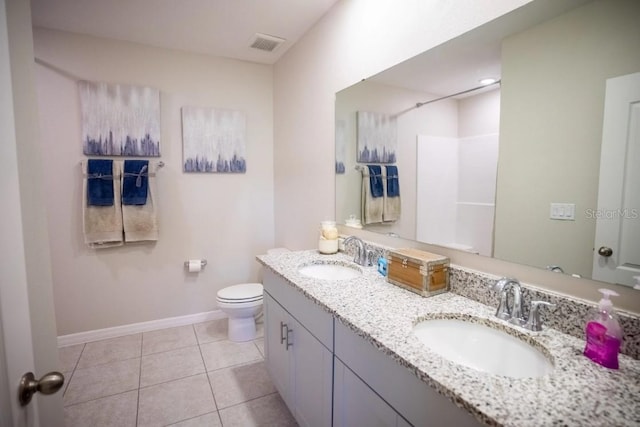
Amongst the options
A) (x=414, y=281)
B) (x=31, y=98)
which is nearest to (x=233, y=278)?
(x=414, y=281)

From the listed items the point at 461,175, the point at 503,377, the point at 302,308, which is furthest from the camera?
the point at 302,308

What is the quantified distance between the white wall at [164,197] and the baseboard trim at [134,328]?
1.8 inches

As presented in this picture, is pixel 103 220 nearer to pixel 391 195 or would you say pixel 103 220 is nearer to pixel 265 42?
pixel 265 42

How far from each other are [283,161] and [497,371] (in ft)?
8.17

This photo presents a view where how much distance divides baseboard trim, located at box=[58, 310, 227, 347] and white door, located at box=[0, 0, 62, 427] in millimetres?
2476

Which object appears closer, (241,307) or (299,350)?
(299,350)

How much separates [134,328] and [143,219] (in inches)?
40.3

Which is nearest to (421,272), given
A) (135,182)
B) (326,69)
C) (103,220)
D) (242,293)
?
(326,69)

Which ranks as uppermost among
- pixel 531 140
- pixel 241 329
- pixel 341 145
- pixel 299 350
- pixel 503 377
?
pixel 341 145

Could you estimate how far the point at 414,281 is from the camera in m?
1.37

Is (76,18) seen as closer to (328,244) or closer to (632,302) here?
(328,244)

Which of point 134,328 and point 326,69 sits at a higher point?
point 326,69

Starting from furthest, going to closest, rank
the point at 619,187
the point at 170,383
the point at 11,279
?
1. the point at 170,383
2. the point at 619,187
3. the point at 11,279

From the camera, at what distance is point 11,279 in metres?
0.67
